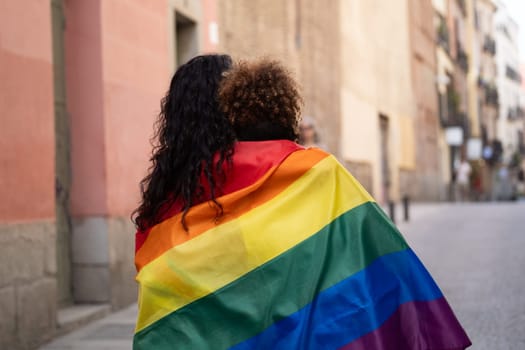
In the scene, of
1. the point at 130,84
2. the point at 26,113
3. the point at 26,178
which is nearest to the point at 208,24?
the point at 130,84

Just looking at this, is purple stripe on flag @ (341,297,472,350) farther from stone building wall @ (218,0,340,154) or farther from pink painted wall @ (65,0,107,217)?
stone building wall @ (218,0,340,154)

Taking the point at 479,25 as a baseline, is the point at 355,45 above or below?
below

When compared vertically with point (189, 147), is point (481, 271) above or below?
below

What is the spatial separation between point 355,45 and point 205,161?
2144 cm

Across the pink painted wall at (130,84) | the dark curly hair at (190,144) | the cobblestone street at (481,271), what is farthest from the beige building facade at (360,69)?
the dark curly hair at (190,144)

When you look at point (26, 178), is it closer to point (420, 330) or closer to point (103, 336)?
point (103, 336)

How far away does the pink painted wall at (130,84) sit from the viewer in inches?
283

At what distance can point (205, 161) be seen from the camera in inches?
108

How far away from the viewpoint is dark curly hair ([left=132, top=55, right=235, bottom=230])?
108 inches

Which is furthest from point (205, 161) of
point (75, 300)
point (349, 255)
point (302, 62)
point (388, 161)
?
point (388, 161)

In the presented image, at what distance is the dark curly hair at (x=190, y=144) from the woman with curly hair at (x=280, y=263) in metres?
0.05

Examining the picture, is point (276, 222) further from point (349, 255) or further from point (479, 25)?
point (479, 25)

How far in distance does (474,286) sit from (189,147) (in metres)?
5.52

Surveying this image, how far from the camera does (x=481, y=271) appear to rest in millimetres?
8906
